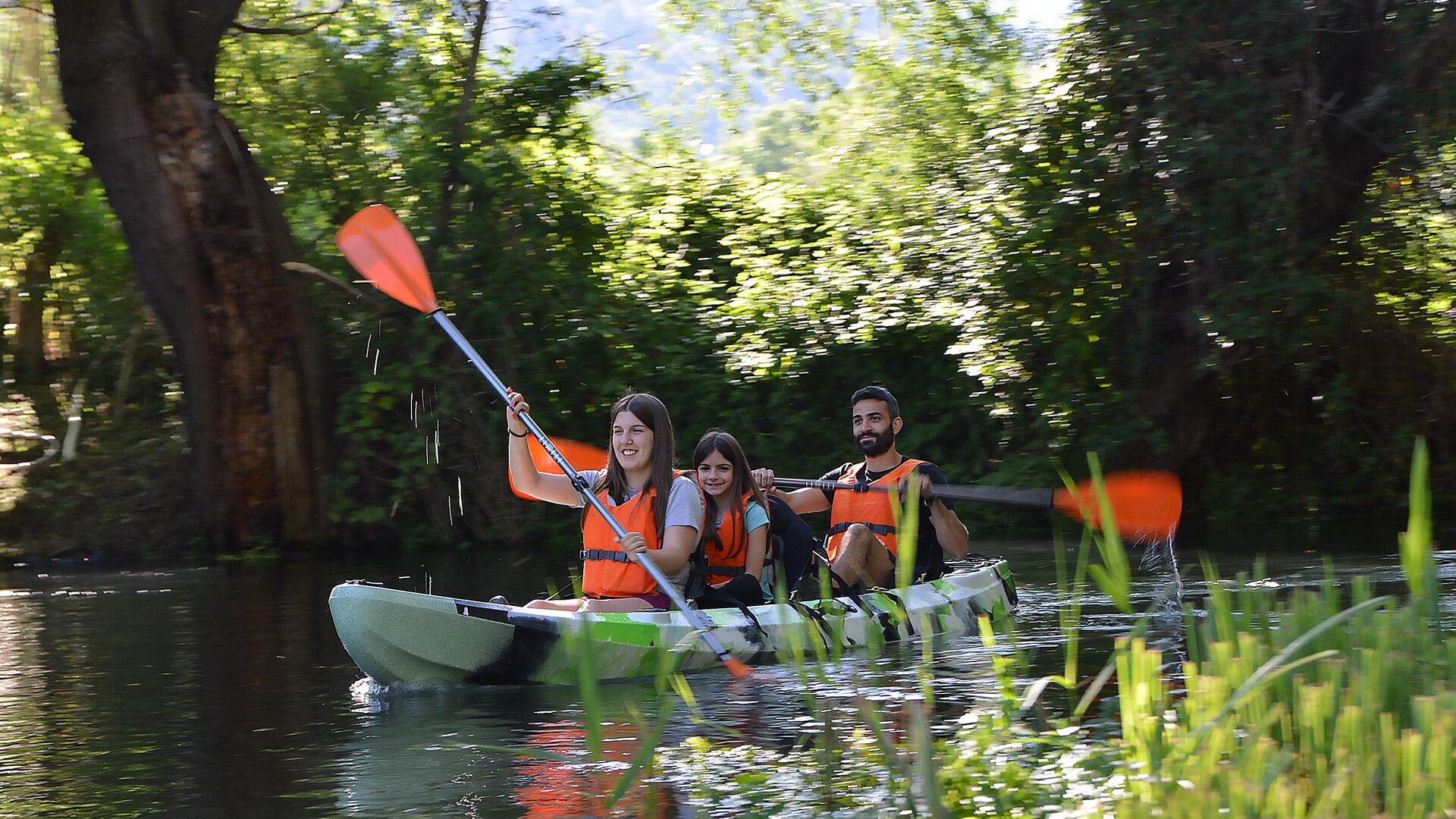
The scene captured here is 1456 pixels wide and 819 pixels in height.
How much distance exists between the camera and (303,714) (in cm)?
509

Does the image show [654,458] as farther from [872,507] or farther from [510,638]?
[872,507]

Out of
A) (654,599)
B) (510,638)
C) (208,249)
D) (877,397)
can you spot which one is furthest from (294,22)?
(510,638)

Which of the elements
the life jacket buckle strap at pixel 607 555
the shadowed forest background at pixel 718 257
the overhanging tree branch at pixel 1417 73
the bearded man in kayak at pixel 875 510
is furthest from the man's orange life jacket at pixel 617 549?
the overhanging tree branch at pixel 1417 73

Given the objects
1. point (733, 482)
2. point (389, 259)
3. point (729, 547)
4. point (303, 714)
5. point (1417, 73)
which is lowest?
point (303, 714)

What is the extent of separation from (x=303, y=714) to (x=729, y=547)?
5.47 feet

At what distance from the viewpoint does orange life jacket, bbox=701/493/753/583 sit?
19.1ft

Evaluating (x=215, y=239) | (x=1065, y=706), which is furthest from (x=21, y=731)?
(x=215, y=239)

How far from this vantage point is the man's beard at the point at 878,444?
6.53 meters

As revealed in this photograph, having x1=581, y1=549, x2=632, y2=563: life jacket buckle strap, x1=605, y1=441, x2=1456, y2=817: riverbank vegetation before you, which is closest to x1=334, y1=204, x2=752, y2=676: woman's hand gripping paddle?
x1=581, y1=549, x2=632, y2=563: life jacket buckle strap

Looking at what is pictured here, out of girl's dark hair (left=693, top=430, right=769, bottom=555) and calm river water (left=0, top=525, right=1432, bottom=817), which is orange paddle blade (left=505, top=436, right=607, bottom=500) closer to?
girl's dark hair (left=693, top=430, right=769, bottom=555)

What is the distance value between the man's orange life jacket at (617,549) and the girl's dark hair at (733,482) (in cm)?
30

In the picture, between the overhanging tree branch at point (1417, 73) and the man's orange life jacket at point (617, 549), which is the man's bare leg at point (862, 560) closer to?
the man's orange life jacket at point (617, 549)

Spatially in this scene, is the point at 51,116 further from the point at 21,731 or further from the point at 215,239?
the point at 21,731

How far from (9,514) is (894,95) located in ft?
24.9
